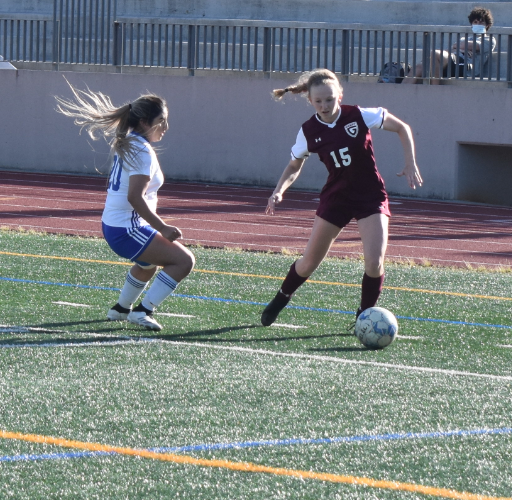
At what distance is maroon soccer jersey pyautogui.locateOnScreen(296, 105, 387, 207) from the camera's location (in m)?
6.20

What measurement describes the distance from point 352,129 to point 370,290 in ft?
3.53

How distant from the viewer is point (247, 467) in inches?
145

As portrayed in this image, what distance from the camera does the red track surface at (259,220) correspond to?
11828 mm

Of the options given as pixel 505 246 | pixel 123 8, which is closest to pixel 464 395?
pixel 505 246

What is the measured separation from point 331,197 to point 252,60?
45.1 feet

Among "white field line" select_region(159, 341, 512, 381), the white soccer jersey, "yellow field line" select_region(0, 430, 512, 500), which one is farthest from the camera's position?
the white soccer jersey

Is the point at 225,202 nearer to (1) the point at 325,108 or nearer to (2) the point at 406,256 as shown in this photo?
(2) the point at 406,256

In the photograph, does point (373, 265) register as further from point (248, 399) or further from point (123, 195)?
point (248, 399)

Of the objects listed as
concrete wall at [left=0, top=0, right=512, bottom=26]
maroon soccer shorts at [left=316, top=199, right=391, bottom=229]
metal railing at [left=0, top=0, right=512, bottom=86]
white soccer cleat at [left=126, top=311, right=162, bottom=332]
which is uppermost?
concrete wall at [left=0, top=0, right=512, bottom=26]

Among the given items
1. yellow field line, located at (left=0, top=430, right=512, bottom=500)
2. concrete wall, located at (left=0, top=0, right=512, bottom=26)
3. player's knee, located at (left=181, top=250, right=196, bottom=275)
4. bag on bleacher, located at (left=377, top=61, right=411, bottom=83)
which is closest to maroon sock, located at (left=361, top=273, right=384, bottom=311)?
player's knee, located at (left=181, top=250, right=196, bottom=275)

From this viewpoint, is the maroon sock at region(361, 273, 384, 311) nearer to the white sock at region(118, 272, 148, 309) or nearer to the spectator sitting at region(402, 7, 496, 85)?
the white sock at region(118, 272, 148, 309)

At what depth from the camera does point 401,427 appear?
4.25 meters

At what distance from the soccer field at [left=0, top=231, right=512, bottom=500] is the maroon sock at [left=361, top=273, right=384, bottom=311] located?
0.25m

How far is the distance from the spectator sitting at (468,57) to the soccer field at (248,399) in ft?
31.9
